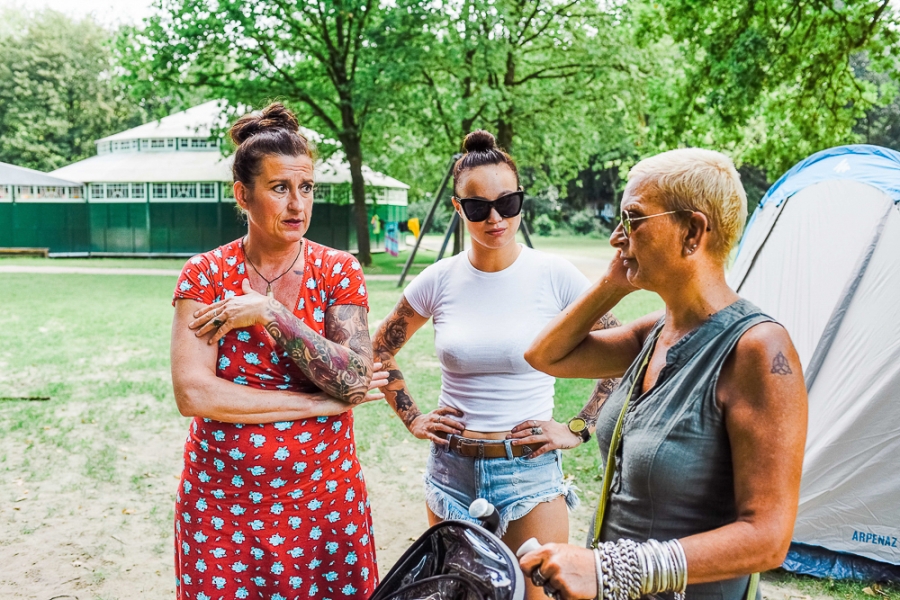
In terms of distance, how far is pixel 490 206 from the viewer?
2787 mm

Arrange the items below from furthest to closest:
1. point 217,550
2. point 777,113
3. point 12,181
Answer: point 12,181 → point 777,113 → point 217,550

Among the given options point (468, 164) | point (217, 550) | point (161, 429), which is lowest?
point (161, 429)

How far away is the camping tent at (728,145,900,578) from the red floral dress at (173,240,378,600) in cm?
334

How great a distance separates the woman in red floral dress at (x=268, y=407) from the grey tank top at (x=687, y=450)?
3.53 feet

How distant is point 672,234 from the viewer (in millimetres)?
1652

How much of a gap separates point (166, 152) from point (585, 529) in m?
30.9

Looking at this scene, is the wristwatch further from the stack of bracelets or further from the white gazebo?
the white gazebo

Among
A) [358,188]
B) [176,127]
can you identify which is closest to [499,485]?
[358,188]

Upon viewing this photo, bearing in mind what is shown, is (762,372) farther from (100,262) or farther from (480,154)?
(100,262)

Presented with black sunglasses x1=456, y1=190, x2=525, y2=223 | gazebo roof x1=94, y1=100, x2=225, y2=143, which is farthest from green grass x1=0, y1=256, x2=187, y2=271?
black sunglasses x1=456, y1=190, x2=525, y2=223

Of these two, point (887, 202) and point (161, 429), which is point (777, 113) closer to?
point (887, 202)

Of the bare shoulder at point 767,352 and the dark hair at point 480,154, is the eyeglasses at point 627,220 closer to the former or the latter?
the bare shoulder at point 767,352

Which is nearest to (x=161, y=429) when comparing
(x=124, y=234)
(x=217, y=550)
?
(x=217, y=550)

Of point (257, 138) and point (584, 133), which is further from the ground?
point (584, 133)
